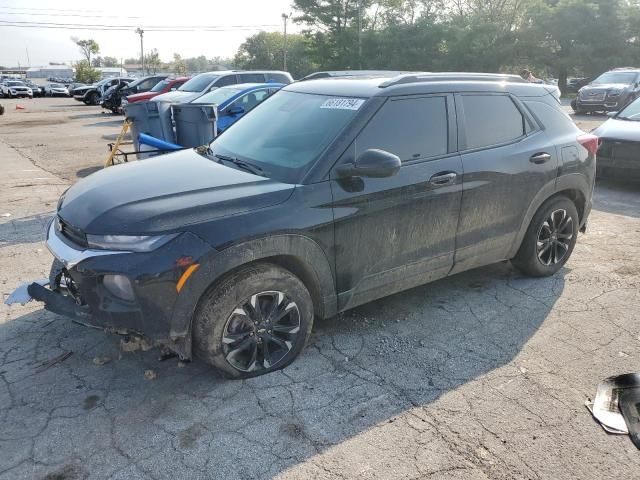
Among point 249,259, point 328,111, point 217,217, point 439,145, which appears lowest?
point 249,259

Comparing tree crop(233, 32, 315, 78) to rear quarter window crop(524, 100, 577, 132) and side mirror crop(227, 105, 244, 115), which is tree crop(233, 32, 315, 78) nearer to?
side mirror crop(227, 105, 244, 115)

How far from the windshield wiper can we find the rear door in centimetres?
153

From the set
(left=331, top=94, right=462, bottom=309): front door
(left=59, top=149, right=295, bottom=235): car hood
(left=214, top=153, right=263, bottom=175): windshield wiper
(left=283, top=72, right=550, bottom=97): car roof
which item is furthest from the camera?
(left=283, top=72, right=550, bottom=97): car roof

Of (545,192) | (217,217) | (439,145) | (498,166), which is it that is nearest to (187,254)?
(217,217)

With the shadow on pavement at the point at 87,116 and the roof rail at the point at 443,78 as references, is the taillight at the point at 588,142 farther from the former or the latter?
the shadow on pavement at the point at 87,116

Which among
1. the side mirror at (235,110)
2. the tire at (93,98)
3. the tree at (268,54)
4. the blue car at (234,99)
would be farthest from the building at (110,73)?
the side mirror at (235,110)

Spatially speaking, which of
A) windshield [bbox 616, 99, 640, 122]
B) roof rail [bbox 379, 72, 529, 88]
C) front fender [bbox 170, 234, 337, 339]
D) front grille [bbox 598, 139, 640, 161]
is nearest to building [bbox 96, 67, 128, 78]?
windshield [bbox 616, 99, 640, 122]

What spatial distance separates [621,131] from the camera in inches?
323

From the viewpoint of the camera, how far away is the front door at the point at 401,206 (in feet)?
11.2

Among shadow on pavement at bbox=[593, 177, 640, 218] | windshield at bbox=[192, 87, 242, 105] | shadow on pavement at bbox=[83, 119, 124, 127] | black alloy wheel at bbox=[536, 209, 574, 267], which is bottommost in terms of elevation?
shadow on pavement at bbox=[593, 177, 640, 218]

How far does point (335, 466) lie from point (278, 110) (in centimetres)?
266

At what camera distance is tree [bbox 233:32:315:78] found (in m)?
59.1

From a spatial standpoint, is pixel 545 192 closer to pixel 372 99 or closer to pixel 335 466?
pixel 372 99

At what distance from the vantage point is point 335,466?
2604 mm
